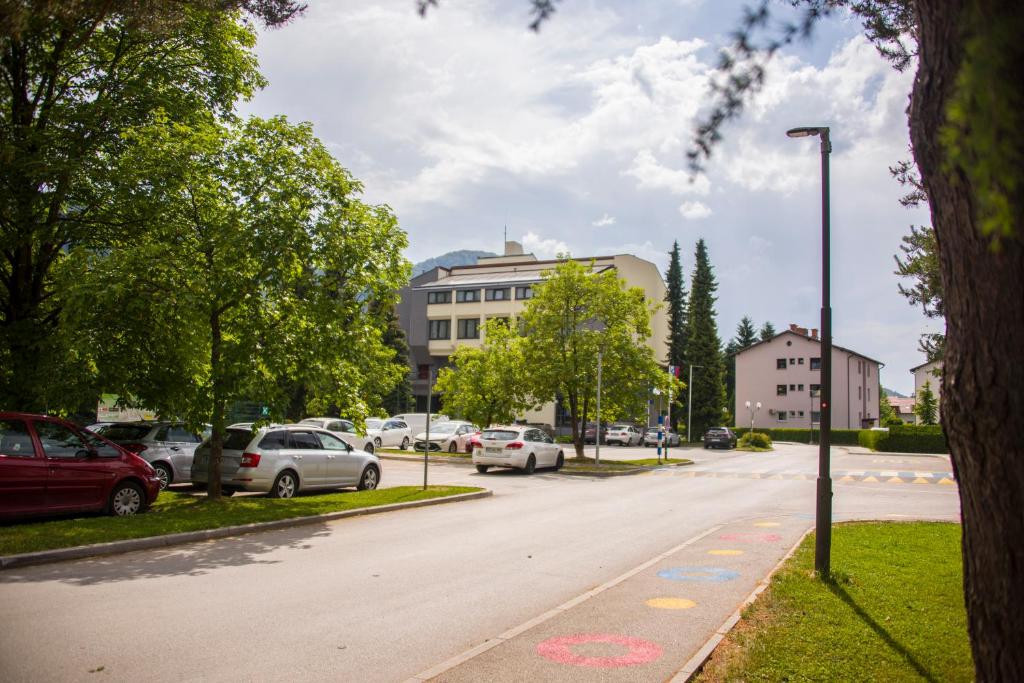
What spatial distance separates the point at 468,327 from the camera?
7038 cm

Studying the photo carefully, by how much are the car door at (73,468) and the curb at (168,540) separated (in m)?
2.02

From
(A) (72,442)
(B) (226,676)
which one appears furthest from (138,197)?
(B) (226,676)

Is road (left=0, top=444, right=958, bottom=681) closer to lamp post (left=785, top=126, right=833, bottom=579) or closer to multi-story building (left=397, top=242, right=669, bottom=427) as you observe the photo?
lamp post (left=785, top=126, right=833, bottom=579)

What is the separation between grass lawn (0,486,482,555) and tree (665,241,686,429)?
60.5 m

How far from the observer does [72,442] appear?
11352mm

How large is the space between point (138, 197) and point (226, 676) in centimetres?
1171

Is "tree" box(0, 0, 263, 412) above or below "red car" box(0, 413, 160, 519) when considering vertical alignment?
above

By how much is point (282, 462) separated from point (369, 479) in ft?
8.65

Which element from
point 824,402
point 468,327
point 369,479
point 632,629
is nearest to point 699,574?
point 824,402

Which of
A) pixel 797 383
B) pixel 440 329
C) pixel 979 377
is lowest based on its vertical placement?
pixel 979 377

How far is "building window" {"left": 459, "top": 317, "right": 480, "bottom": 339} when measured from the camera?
229ft

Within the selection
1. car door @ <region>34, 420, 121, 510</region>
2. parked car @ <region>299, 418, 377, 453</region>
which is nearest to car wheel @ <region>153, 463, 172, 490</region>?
car door @ <region>34, 420, 121, 510</region>

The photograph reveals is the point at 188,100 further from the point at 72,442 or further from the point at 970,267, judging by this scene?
the point at 970,267

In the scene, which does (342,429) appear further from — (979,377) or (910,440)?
(910,440)
